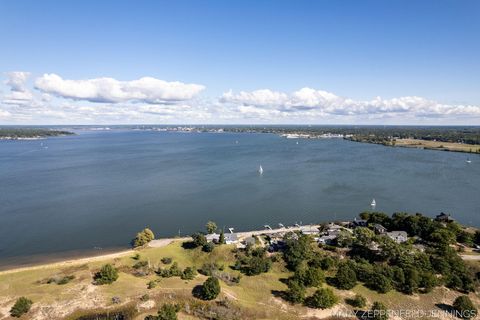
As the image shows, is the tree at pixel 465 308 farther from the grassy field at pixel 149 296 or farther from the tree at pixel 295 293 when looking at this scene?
the tree at pixel 295 293

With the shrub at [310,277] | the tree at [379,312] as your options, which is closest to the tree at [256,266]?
the shrub at [310,277]

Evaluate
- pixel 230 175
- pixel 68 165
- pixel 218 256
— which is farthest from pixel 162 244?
pixel 68 165

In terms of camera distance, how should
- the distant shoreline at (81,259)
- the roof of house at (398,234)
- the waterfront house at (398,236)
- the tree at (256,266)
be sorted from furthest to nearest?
1. the roof of house at (398,234)
2. the waterfront house at (398,236)
3. the distant shoreline at (81,259)
4. the tree at (256,266)

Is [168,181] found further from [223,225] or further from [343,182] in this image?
[343,182]

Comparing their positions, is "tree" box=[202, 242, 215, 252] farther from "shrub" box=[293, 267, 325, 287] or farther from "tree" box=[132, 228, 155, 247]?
"shrub" box=[293, 267, 325, 287]

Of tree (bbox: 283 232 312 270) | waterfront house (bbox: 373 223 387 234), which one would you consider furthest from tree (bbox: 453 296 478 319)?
waterfront house (bbox: 373 223 387 234)

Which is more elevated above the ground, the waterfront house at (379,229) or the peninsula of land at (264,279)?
the waterfront house at (379,229)
